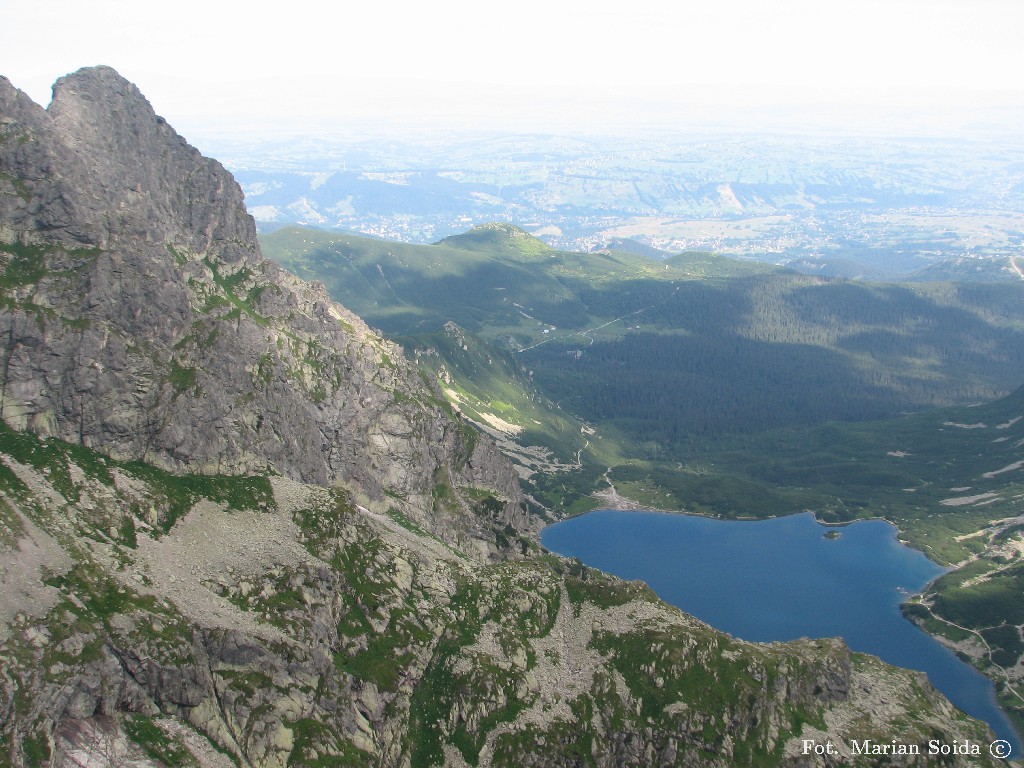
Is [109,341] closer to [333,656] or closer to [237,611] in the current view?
[237,611]

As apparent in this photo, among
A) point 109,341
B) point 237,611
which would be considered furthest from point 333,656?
point 109,341

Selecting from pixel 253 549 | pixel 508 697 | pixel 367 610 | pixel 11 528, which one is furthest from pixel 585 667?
pixel 11 528

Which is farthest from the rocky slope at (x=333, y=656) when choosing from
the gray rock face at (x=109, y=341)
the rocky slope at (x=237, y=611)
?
the gray rock face at (x=109, y=341)

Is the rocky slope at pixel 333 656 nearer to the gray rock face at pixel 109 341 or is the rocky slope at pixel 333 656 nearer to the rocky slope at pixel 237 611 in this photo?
the rocky slope at pixel 237 611

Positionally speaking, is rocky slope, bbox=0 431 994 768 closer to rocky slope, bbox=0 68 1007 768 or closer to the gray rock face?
rocky slope, bbox=0 68 1007 768

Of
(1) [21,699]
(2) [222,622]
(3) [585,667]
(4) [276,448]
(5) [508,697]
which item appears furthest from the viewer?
(4) [276,448]

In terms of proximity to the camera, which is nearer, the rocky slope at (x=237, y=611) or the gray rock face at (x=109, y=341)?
the rocky slope at (x=237, y=611)

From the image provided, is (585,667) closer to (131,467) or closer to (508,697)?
(508,697)

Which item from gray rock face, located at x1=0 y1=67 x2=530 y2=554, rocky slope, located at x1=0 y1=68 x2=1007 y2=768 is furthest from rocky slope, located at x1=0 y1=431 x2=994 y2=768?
gray rock face, located at x1=0 y1=67 x2=530 y2=554
